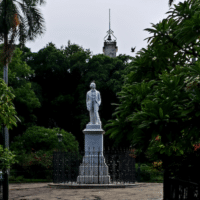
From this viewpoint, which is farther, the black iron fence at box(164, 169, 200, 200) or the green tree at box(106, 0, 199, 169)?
the black iron fence at box(164, 169, 200, 200)

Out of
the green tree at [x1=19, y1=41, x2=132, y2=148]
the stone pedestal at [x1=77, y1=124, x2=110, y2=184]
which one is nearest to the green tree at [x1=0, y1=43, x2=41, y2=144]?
the green tree at [x1=19, y1=41, x2=132, y2=148]

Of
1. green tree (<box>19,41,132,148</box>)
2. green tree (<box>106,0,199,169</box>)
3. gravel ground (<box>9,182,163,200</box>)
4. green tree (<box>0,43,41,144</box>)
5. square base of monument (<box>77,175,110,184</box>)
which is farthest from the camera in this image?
green tree (<box>19,41,132,148</box>)

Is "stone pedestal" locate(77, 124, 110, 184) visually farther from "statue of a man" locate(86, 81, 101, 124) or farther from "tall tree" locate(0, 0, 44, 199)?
"tall tree" locate(0, 0, 44, 199)

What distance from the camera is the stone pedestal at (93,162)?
52.6 ft

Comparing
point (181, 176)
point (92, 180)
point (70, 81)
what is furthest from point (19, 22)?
point (181, 176)

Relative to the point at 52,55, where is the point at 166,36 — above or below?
below

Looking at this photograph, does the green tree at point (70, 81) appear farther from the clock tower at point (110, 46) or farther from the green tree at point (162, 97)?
the green tree at point (162, 97)

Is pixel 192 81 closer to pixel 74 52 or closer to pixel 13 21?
pixel 13 21

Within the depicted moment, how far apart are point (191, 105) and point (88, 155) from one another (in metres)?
13.7

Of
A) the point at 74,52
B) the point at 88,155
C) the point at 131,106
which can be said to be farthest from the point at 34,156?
the point at 131,106

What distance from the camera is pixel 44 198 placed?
37.7 ft

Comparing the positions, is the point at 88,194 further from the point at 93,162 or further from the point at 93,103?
the point at 93,103

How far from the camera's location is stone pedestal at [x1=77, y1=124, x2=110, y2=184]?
16.0 metres

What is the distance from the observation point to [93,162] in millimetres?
16438
